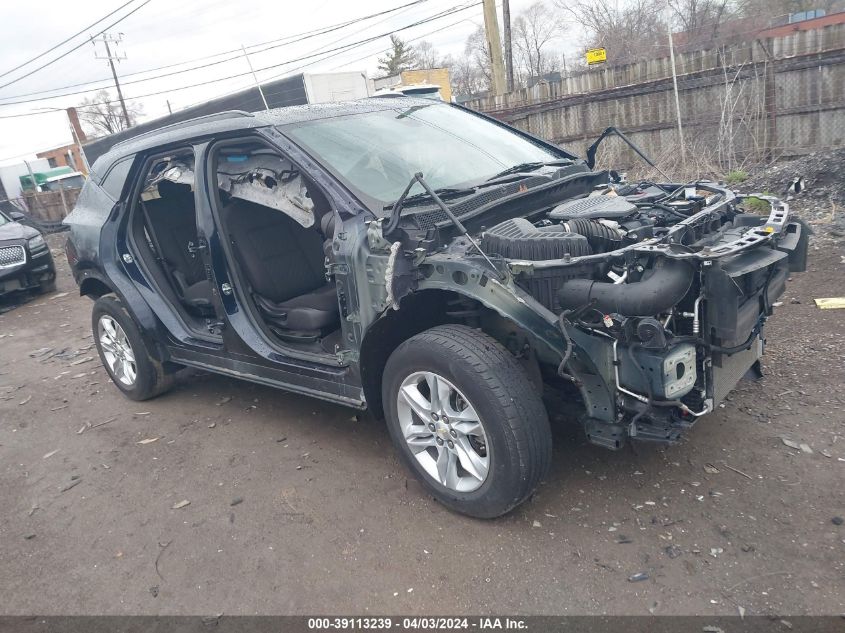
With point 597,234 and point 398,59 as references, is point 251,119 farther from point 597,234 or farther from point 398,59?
point 398,59

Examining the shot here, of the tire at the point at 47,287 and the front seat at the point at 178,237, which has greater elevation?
the front seat at the point at 178,237

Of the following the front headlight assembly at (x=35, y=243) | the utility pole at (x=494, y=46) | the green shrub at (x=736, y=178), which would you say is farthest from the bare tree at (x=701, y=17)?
the front headlight assembly at (x=35, y=243)

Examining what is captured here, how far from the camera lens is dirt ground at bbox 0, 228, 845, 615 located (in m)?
2.56

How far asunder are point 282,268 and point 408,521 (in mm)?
1988

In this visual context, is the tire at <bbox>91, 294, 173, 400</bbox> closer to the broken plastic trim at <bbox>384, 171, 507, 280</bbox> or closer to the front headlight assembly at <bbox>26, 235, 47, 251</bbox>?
the broken plastic trim at <bbox>384, 171, 507, 280</bbox>

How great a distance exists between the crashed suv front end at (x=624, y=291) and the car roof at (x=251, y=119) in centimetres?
114

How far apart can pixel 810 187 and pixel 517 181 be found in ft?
20.2

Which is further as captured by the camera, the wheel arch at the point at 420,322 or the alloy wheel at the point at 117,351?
the alloy wheel at the point at 117,351

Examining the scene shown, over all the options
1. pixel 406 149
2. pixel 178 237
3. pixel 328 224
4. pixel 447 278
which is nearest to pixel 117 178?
pixel 178 237

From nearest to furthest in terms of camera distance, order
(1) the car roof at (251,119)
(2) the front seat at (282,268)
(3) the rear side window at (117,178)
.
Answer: (1) the car roof at (251,119)
(2) the front seat at (282,268)
(3) the rear side window at (117,178)

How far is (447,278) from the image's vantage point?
9.42 ft

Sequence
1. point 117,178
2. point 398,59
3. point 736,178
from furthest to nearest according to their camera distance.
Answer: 1. point 398,59
2. point 736,178
3. point 117,178

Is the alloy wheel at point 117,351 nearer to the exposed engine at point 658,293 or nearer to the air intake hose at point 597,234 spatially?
the exposed engine at point 658,293

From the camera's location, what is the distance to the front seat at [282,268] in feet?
13.0
